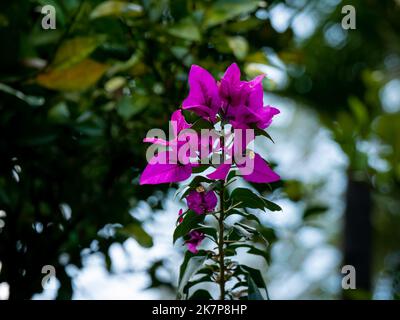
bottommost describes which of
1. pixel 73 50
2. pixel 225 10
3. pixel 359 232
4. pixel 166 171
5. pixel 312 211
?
pixel 166 171

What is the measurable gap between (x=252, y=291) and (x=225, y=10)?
554mm

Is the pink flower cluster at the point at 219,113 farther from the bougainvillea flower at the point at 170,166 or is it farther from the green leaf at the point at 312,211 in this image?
the green leaf at the point at 312,211

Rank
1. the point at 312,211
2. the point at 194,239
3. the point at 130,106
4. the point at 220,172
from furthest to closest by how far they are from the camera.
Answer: the point at 312,211 → the point at 130,106 → the point at 194,239 → the point at 220,172

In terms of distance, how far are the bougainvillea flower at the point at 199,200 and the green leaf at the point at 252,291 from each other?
0.33 feet

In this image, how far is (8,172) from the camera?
104cm

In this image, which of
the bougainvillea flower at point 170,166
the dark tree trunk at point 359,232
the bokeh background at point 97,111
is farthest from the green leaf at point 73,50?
the dark tree trunk at point 359,232

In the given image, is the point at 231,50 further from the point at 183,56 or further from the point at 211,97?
the point at 211,97

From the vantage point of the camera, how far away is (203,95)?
0.60m

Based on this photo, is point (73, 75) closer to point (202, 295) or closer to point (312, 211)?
point (202, 295)

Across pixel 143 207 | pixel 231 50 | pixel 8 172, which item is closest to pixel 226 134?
pixel 231 50

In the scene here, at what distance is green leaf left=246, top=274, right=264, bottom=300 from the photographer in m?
0.63

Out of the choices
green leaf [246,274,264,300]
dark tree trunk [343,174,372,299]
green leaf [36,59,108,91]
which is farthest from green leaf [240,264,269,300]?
dark tree trunk [343,174,372,299]

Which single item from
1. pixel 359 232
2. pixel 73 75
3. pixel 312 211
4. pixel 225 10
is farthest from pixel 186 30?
pixel 359 232
